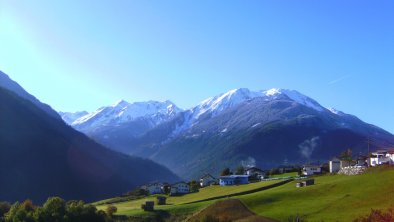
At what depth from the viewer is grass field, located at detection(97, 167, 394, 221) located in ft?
233

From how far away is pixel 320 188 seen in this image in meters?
90.5

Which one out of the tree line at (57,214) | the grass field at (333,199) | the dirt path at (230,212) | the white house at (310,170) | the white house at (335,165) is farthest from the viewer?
the white house at (310,170)

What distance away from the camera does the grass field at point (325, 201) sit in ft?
233

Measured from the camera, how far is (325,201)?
260 feet

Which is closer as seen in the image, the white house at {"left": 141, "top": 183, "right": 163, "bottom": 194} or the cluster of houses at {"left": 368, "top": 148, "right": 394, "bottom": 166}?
the cluster of houses at {"left": 368, "top": 148, "right": 394, "bottom": 166}

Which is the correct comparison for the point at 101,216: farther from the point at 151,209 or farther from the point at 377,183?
the point at 377,183

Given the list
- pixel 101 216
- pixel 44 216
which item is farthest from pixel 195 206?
pixel 44 216

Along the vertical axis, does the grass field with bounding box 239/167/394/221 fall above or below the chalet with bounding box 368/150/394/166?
below

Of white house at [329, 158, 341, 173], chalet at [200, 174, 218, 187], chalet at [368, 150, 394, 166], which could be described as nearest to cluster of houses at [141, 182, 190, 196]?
chalet at [200, 174, 218, 187]

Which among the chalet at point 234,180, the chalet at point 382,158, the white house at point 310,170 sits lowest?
the chalet at point 234,180

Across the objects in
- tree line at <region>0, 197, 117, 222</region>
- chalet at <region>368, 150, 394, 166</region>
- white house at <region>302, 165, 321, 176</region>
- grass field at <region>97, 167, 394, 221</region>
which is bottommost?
tree line at <region>0, 197, 117, 222</region>

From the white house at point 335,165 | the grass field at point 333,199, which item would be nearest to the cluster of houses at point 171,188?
the white house at point 335,165

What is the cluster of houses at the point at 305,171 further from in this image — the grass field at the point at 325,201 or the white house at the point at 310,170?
the grass field at the point at 325,201

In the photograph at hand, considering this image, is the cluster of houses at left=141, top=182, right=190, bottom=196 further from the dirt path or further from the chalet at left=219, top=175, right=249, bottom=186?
the dirt path
